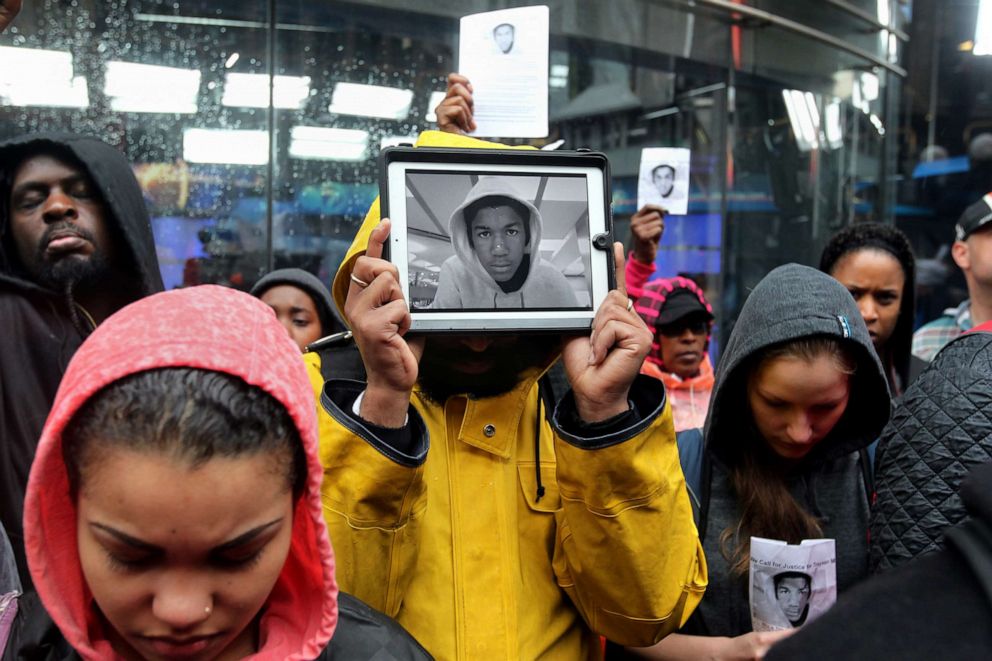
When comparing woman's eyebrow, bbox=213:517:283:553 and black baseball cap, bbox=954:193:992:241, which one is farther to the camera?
black baseball cap, bbox=954:193:992:241

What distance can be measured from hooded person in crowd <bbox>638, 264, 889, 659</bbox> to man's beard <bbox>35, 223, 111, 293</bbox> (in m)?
1.76

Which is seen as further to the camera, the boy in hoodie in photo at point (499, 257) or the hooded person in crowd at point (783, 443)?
the hooded person in crowd at point (783, 443)

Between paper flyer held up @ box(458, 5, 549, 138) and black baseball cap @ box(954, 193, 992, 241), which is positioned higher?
paper flyer held up @ box(458, 5, 549, 138)

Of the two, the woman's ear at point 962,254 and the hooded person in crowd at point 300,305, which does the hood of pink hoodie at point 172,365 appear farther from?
the woman's ear at point 962,254

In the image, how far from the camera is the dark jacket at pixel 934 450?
4.64ft

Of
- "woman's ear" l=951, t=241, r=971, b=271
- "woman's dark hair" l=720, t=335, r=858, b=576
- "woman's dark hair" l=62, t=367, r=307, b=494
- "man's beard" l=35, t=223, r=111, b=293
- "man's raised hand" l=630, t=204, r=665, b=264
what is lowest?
"woman's dark hair" l=720, t=335, r=858, b=576

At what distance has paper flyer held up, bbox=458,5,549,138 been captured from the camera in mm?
2492

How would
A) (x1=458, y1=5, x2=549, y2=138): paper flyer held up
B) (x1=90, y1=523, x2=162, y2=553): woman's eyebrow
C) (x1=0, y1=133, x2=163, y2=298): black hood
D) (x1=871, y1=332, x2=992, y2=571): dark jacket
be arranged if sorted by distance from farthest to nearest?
(x1=0, y1=133, x2=163, y2=298): black hood
(x1=458, y1=5, x2=549, y2=138): paper flyer held up
(x1=871, y1=332, x2=992, y2=571): dark jacket
(x1=90, y1=523, x2=162, y2=553): woman's eyebrow

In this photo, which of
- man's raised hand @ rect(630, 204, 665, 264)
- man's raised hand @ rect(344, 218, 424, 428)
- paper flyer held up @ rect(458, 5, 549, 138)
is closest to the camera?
man's raised hand @ rect(344, 218, 424, 428)

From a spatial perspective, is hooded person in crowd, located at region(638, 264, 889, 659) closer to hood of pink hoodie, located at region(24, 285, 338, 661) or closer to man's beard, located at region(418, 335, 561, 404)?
man's beard, located at region(418, 335, 561, 404)

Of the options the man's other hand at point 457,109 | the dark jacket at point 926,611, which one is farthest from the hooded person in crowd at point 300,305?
the dark jacket at point 926,611

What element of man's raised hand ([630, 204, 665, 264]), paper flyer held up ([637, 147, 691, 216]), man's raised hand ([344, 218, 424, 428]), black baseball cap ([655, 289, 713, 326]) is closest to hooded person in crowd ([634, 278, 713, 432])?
black baseball cap ([655, 289, 713, 326])

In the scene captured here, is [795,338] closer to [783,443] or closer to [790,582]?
[783,443]

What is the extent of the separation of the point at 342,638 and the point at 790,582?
1.01 m
